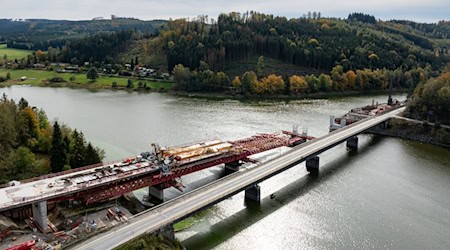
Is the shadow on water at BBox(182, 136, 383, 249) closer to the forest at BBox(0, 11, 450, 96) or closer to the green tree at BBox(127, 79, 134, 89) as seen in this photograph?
the forest at BBox(0, 11, 450, 96)

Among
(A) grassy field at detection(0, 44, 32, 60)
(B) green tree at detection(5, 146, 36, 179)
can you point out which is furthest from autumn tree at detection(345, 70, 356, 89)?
(A) grassy field at detection(0, 44, 32, 60)

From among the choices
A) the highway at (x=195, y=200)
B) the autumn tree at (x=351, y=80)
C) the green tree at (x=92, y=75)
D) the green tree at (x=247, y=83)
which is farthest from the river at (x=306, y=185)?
the green tree at (x=92, y=75)

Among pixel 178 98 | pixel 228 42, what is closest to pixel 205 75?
pixel 178 98

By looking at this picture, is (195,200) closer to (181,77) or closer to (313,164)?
(313,164)

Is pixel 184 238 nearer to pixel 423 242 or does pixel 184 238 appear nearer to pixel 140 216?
pixel 140 216

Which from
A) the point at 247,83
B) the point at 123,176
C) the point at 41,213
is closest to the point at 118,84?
the point at 247,83
